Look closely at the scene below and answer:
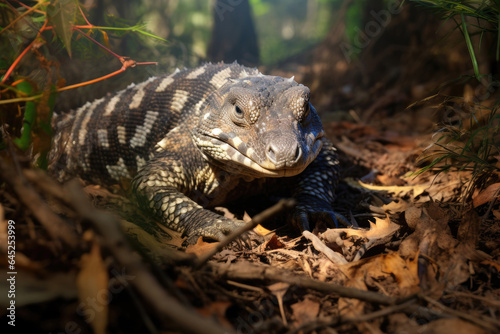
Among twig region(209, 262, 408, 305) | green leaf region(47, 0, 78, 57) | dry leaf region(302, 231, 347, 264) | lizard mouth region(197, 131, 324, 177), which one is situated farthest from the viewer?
lizard mouth region(197, 131, 324, 177)

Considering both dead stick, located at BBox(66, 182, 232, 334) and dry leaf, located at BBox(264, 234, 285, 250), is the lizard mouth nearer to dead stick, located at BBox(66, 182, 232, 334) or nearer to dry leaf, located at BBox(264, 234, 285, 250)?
dry leaf, located at BBox(264, 234, 285, 250)

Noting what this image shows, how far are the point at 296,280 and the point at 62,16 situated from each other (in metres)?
2.65

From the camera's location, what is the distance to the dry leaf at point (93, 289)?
1487mm

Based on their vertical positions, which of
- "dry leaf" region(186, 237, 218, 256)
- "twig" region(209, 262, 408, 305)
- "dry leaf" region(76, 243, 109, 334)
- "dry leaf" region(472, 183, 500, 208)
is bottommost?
"dry leaf" region(76, 243, 109, 334)

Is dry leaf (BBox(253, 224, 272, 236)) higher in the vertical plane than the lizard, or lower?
lower

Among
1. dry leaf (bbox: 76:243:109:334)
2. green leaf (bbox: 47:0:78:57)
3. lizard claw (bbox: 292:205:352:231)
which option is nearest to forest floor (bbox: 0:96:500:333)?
dry leaf (bbox: 76:243:109:334)

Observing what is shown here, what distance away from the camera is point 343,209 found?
4.00m

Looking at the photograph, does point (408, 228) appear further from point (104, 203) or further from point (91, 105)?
point (91, 105)

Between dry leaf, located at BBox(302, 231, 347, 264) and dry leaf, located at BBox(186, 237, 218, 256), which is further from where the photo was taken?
dry leaf, located at BBox(186, 237, 218, 256)

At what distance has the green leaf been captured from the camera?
2742 mm

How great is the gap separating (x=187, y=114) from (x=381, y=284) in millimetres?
2862

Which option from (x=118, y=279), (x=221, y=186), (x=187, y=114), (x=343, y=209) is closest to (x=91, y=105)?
(x=187, y=114)

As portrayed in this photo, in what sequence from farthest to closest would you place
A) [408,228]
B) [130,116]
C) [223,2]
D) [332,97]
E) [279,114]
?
[223,2], [332,97], [130,116], [279,114], [408,228]

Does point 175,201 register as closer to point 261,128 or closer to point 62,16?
point 261,128
